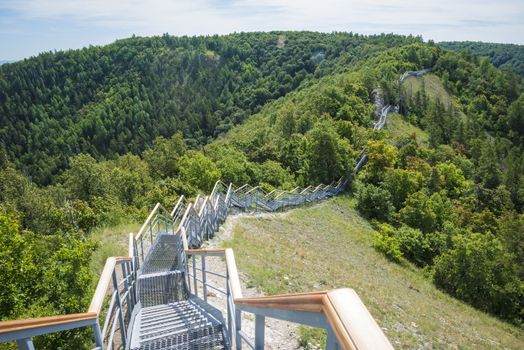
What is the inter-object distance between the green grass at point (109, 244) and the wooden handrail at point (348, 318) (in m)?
9.05

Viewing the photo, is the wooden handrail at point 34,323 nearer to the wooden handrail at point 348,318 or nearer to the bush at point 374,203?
the wooden handrail at point 348,318

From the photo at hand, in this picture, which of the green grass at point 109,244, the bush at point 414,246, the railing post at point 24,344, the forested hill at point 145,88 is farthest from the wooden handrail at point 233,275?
the forested hill at point 145,88

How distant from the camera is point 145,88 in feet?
447

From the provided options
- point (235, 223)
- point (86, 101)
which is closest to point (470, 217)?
point (235, 223)

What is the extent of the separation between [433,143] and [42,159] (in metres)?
104

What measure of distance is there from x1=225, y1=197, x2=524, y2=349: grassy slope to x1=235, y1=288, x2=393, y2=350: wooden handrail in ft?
26.9

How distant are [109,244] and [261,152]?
87.4 feet

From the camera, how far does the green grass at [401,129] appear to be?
1990 inches

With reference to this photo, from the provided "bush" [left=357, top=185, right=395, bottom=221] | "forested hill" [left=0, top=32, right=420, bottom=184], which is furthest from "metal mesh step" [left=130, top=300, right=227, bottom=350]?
"forested hill" [left=0, top=32, right=420, bottom=184]

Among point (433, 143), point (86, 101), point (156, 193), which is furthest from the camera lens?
point (86, 101)

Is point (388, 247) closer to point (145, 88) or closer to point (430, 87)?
point (430, 87)

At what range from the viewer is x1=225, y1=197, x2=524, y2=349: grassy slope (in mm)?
10531

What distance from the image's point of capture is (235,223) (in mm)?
16625

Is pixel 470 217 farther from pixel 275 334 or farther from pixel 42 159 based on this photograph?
pixel 42 159
